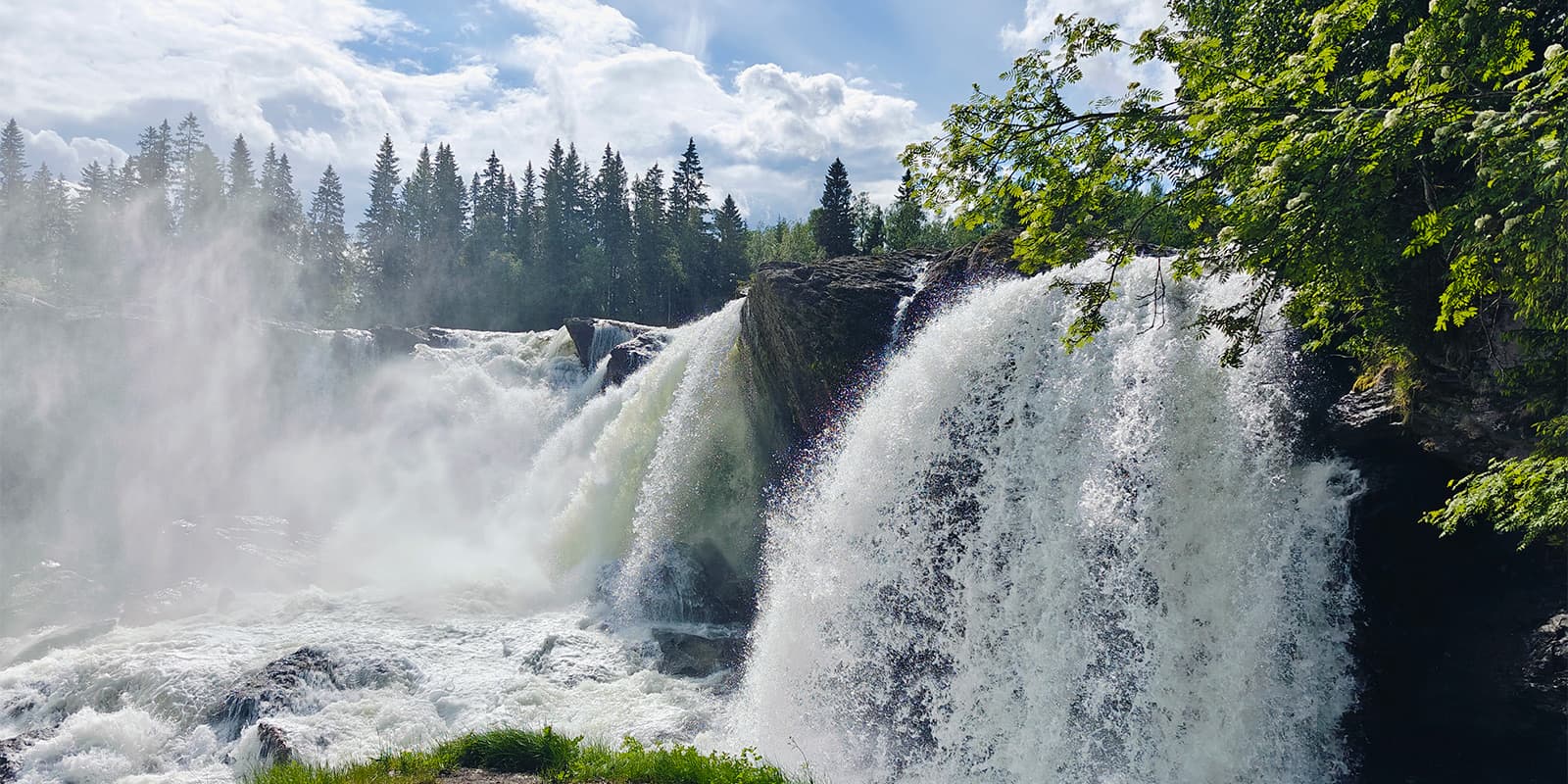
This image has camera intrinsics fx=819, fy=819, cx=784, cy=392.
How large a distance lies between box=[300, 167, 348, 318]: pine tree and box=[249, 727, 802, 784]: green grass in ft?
204

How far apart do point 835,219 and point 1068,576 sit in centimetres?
3650

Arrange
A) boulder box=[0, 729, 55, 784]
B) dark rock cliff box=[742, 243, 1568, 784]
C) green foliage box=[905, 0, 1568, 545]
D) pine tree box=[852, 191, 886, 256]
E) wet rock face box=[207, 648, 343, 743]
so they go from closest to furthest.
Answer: green foliage box=[905, 0, 1568, 545]
dark rock cliff box=[742, 243, 1568, 784]
boulder box=[0, 729, 55, 784]
wet rock face box=[207, 648, 343, 743]
pine tree box=[852, 191, 886, 256]

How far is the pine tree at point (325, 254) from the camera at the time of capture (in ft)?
209

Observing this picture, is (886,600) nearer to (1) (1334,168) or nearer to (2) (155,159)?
(1) (1334,168)

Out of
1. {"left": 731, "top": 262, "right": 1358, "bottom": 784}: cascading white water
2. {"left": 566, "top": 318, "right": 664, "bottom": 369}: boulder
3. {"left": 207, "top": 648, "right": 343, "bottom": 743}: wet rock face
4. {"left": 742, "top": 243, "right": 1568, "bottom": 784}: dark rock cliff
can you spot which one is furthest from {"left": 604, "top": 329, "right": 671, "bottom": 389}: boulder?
{"left": 742, "top": 243, "right": 1568, "bottom": 784}: dark rock cliff

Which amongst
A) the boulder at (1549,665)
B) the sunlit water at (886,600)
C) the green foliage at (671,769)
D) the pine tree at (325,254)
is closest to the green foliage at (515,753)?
the green foliage at (671,769)

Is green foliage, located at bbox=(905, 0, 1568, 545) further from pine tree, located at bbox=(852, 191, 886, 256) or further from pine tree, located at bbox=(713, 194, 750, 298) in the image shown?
pine tree, located at bbox=(713, 194, 750, 298)

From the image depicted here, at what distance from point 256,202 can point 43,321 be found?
148 ft

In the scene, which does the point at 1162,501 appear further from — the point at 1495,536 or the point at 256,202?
the point at 256,202

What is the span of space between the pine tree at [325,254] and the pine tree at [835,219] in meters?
39.8

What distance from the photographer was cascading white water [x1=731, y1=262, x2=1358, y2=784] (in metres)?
8.17

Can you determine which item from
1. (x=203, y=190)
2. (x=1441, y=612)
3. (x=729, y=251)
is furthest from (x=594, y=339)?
(x=203, y=190)

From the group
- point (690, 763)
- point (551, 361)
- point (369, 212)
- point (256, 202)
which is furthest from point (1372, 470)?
point (256, 202)

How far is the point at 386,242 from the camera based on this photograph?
67375 mm
